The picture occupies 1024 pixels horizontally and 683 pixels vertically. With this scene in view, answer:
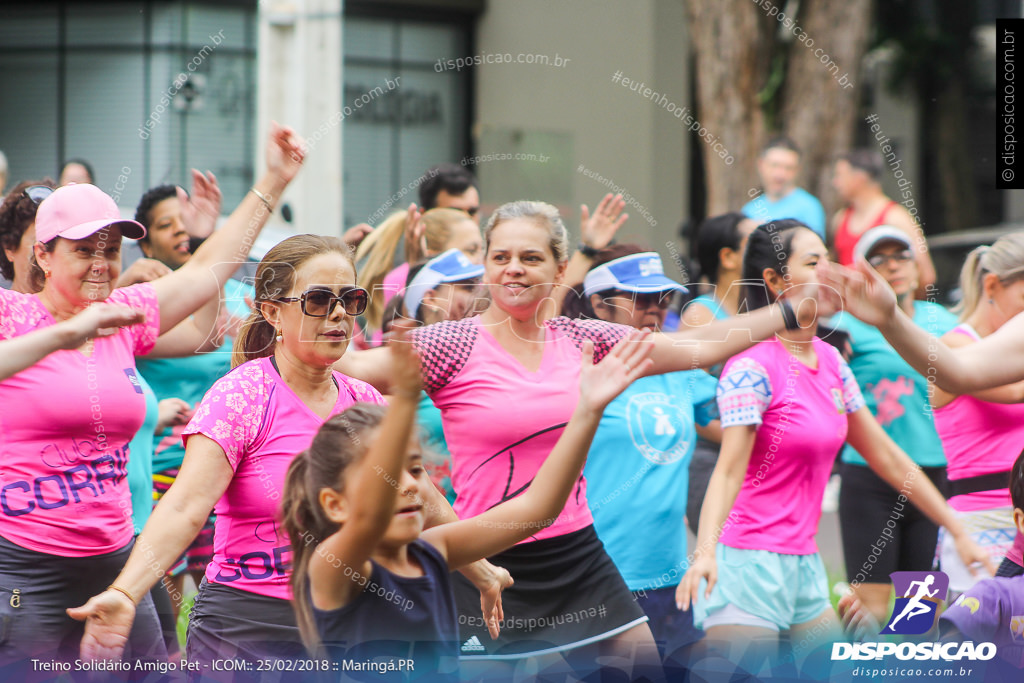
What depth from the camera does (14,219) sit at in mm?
3332

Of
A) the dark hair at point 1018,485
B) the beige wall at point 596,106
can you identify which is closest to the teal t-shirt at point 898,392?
the dark hair at point 1018,485

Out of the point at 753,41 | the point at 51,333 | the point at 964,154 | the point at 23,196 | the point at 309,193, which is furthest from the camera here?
the point at 964,154

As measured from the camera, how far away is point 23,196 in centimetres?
332

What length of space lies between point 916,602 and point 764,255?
3.96 feet

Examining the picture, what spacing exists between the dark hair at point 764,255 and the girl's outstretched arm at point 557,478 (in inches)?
52.0

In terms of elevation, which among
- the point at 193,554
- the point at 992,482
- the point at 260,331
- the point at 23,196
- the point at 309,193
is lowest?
the point at 193,554

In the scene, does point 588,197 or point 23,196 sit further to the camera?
point 588,197

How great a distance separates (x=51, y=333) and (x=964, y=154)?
14.6m

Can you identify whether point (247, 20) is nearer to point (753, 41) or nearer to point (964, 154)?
point (753, 41)

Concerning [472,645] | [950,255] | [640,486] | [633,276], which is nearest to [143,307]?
[472,645]

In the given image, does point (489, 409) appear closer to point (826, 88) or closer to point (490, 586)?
point (490, 586)

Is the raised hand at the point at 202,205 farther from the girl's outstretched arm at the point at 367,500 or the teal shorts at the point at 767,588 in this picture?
the teal shorts at the point at 767,588

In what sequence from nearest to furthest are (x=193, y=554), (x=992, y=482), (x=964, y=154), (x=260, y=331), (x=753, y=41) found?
(x=260, y=331) → (x=992, y=482) → (x=193, y=554) → (x=753, y=41) → (x=964, y=154)

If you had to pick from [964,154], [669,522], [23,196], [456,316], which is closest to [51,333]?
[23,196]
